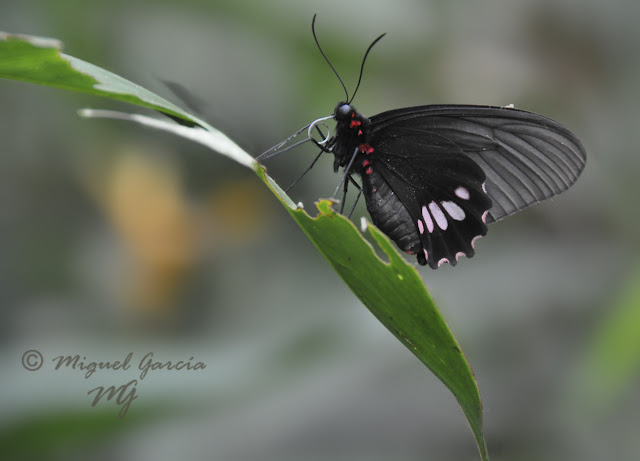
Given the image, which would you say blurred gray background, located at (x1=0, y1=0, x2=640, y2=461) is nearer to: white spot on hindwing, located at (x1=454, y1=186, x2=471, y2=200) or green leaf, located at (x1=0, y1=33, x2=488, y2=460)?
white spot on hindwing, located at (x1=454, y1=186, x2=471, y2=200)

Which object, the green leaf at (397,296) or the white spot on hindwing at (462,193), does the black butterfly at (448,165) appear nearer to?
the white spot on hindwing at (462,193)

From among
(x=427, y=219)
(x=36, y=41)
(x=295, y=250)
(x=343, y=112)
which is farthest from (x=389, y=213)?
(x=295, y=250)

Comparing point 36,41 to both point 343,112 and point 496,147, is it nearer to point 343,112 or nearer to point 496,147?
point 343,112

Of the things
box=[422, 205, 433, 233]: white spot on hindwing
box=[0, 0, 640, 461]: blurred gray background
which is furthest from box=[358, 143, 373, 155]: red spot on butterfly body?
box=[0, 0, 640, 461]: blurred gray background

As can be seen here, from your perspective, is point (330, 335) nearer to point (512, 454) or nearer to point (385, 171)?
point (512, 454)
